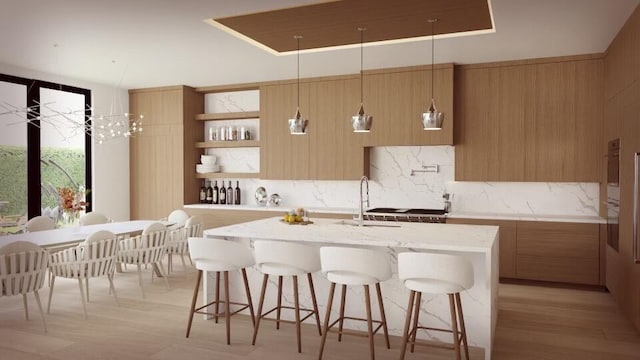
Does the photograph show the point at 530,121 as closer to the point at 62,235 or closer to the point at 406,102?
the point at 406,102

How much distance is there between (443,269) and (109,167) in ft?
20.3

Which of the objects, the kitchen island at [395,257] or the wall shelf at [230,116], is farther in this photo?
the wall shelf at [230,116]

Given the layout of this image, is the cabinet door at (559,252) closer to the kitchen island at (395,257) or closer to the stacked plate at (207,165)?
the kitchen island at (395,257)

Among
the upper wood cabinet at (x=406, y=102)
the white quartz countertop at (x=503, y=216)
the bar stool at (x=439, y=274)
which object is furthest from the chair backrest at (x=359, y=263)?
the upper wood cabinet at (x=406, y=102)

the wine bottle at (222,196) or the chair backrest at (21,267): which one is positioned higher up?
the wine bottle at (222,196)

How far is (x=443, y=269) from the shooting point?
328cm

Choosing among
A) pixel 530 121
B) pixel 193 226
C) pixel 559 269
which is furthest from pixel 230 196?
pixel 559 269

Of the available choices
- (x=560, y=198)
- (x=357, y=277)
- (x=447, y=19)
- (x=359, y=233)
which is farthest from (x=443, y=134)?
(x=357, y=277)

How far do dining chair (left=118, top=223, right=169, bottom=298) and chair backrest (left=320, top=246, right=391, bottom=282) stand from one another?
255 cm

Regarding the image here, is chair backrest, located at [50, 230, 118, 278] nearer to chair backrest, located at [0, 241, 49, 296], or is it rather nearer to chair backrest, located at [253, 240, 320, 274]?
chair backrest, located at [0, 241, 49, 296]

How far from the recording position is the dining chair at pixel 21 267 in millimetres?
4008

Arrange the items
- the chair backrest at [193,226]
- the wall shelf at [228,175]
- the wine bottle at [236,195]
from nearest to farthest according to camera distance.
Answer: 1. the chair backrest at [193,226]
2. the wall shelf at [228,175]
3. the wine bottle at [236,195]

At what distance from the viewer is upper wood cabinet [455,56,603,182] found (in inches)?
232

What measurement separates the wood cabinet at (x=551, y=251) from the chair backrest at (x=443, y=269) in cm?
283
